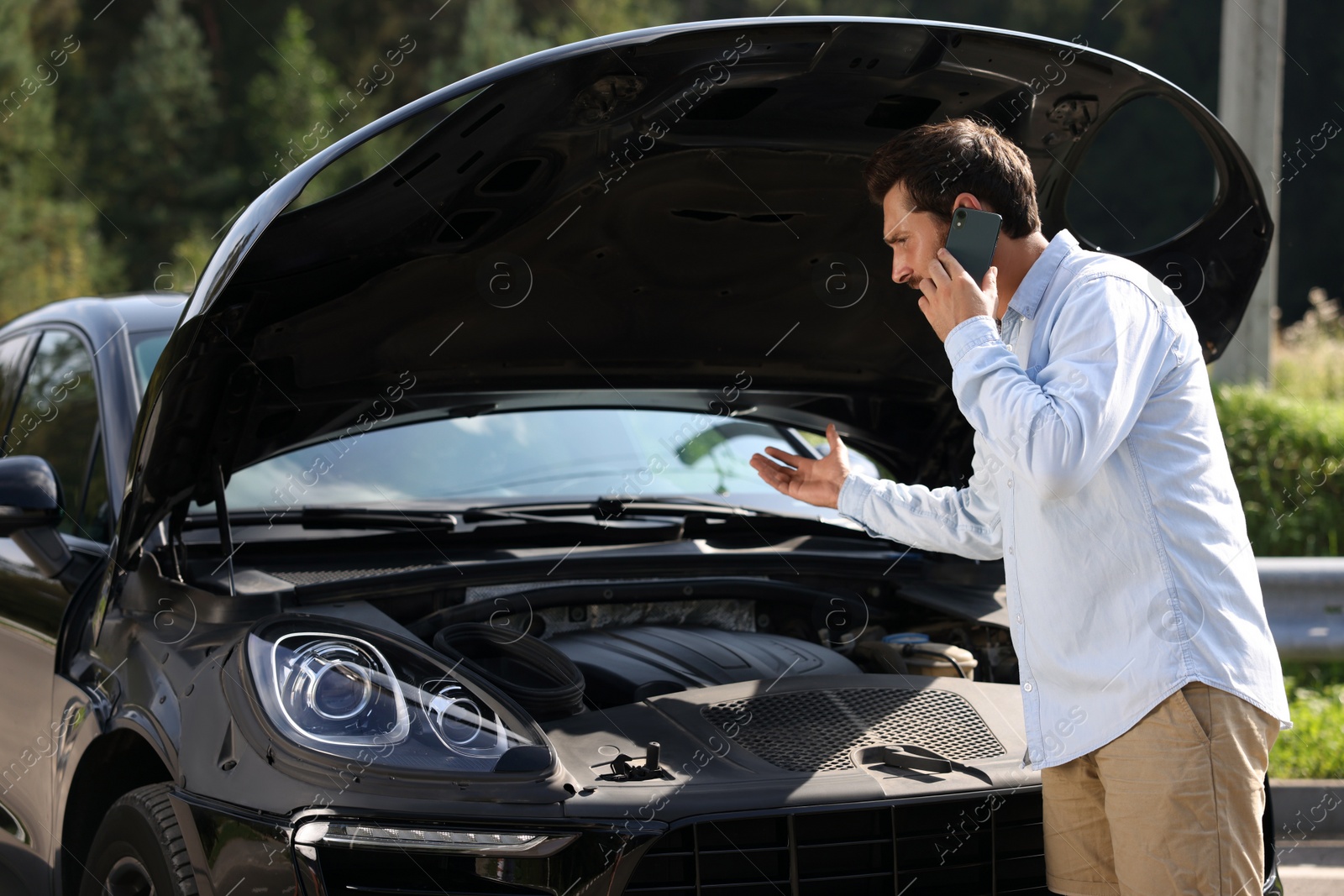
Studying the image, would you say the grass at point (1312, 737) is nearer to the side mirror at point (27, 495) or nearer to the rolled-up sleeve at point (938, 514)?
the rolled-up sleeve at point (938, 514)

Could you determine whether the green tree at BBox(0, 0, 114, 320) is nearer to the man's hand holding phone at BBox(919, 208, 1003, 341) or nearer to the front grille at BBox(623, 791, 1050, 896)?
the front grille at BBox(623, 791, 1050, 896)

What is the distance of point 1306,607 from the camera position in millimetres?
4461

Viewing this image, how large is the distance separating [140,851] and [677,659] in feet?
3.62

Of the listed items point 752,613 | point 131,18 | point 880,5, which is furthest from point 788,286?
point 880,5

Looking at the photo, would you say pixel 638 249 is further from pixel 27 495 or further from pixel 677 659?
pixel 27 495

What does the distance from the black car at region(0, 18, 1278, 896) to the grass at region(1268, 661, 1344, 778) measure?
6.28 ft

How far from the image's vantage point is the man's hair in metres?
1.92

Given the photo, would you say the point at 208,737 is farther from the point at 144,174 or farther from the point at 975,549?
the point at 144,174

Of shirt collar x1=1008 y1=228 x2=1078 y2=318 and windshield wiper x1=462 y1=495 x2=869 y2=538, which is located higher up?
shirt collar x1=1008 y1=228 x2=1078 y2=318

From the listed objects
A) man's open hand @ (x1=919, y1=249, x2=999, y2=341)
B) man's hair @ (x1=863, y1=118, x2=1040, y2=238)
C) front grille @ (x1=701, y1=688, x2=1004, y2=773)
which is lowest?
front grille @ (x1=701, y1=688, x2=1004, y2=773)

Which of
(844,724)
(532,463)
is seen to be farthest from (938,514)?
(532,463)

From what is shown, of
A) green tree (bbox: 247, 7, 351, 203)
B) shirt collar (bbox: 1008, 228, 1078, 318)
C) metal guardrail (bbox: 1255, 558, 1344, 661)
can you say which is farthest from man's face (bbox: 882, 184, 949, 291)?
green tree (bbox: 247, 7, 351, 203)

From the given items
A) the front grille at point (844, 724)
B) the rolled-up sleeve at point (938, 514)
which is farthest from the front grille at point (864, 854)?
the rolled-up sleeve at point (938, 514)

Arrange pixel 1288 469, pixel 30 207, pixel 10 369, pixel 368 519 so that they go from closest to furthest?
pixel 368 519 < pixel 10 369 < pixel 1288 469 < pixel 30 207
